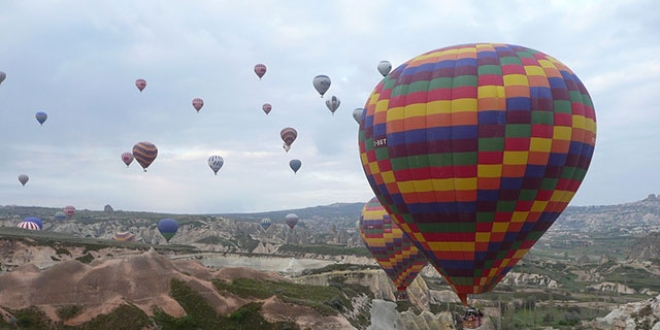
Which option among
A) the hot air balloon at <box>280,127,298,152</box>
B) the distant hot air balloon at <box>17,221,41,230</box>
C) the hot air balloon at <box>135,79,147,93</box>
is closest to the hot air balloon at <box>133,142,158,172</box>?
the hot air balloon at <box>135,79,147,93</box>

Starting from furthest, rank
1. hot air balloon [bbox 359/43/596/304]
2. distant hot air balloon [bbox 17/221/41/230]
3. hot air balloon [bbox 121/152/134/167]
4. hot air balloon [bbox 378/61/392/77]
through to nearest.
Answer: distant hot air balloon [bbox 17/221/41/230] → hot air balloon [bbox 121/152/134/167] → hot air balloon [bbox 378/61/392/77] → hot air balloon [bbox 359/43/596/304]

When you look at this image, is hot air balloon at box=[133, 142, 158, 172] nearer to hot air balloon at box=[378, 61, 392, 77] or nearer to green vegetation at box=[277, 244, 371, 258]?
hot air balloon at box=[378, 61, 392, 77]

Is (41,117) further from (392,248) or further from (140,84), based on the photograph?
(392,248)

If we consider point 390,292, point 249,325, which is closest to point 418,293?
point 390,292

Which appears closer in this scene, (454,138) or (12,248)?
(454,138)

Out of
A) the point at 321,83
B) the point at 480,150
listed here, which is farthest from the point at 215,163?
the point at 480,150

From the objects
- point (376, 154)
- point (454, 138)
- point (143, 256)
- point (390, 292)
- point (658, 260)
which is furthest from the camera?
point (658, 260)

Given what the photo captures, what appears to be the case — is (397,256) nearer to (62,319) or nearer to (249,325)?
(249,325)
